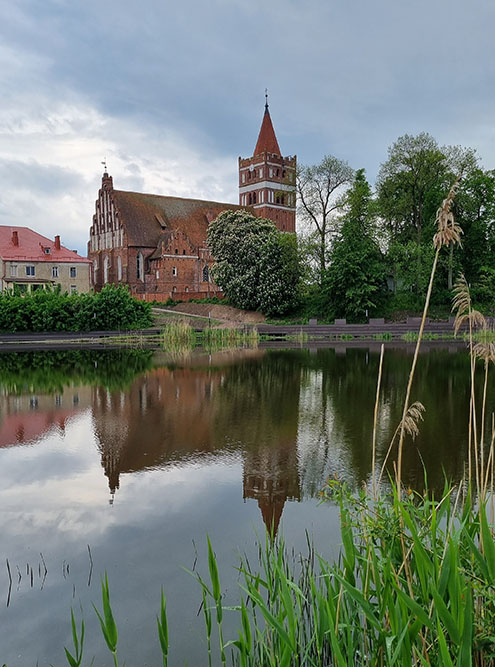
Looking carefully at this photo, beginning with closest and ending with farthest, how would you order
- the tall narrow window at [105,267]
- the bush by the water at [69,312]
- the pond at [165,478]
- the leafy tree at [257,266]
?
the pond at [165,478] < the bush by the water at [69,312] < the leafy tree at [257,266] < the tall narrow window at [105,267]

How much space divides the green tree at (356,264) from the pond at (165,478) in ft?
77.5

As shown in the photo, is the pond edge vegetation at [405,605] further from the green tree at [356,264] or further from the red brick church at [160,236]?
the red brick church at [160,236]

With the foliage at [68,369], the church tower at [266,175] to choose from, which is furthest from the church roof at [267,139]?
the foliage at [68,369]

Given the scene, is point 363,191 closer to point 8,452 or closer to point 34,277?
point 34,277

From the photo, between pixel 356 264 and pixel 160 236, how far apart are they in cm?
2734

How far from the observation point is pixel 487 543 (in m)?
2.74

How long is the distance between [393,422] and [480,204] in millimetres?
35488

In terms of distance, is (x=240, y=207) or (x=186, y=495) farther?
(x=240, y=207)

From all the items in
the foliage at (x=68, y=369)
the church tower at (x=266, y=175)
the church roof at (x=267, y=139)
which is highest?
the church roof at (x=267, y=139)

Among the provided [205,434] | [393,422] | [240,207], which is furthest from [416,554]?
[240,207]

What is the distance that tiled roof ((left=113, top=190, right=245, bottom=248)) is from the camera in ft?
197

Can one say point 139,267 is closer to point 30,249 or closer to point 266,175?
point 30,249

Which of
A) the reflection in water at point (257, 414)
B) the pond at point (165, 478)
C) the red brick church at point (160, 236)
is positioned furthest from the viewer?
the red brick church at point (160, 236)

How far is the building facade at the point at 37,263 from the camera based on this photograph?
4925 centimetres
